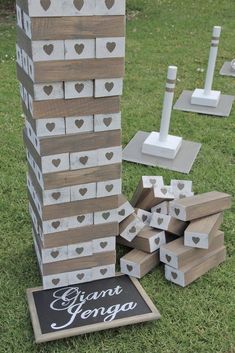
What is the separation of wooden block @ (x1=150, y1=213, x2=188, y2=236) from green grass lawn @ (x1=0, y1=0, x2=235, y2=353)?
0.98 ft

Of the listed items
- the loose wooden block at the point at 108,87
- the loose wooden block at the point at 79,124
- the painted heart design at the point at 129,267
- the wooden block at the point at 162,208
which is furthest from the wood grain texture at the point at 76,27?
the painted heart design at the point at 129,267

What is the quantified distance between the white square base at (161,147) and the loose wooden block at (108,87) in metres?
2.22

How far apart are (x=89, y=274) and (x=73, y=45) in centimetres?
149

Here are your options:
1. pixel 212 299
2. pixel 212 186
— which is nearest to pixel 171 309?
pixel 212 299

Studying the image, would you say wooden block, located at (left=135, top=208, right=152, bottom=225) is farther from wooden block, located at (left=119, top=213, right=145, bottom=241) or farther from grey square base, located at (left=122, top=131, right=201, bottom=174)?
grey square base, located at (left=122, top=131, right=201, bottom=174)

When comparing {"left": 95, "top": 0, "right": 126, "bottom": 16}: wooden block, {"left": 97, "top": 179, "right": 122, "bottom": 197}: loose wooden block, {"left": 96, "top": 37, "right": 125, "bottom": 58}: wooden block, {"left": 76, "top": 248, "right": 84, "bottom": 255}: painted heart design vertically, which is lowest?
{"left": 76, "top": 248, "right": 84, "bottom": 255}: painted heart design

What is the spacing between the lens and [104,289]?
3.12m

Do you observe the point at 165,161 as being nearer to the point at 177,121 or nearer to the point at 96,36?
the point at 177,121

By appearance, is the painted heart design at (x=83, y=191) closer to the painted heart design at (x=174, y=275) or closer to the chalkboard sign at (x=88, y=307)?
the chalkboard sign at (x=88, y=307)

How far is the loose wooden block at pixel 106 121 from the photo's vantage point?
8.90 ft

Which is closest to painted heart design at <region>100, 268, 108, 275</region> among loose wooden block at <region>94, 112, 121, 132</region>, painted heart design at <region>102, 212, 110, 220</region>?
painted heart design at <region>102, 212, 110, 220</region>

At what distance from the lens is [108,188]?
2939 millimetres

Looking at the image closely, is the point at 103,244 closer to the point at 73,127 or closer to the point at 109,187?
the point at 109,187

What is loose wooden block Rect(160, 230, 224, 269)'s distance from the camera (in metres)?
3.20
